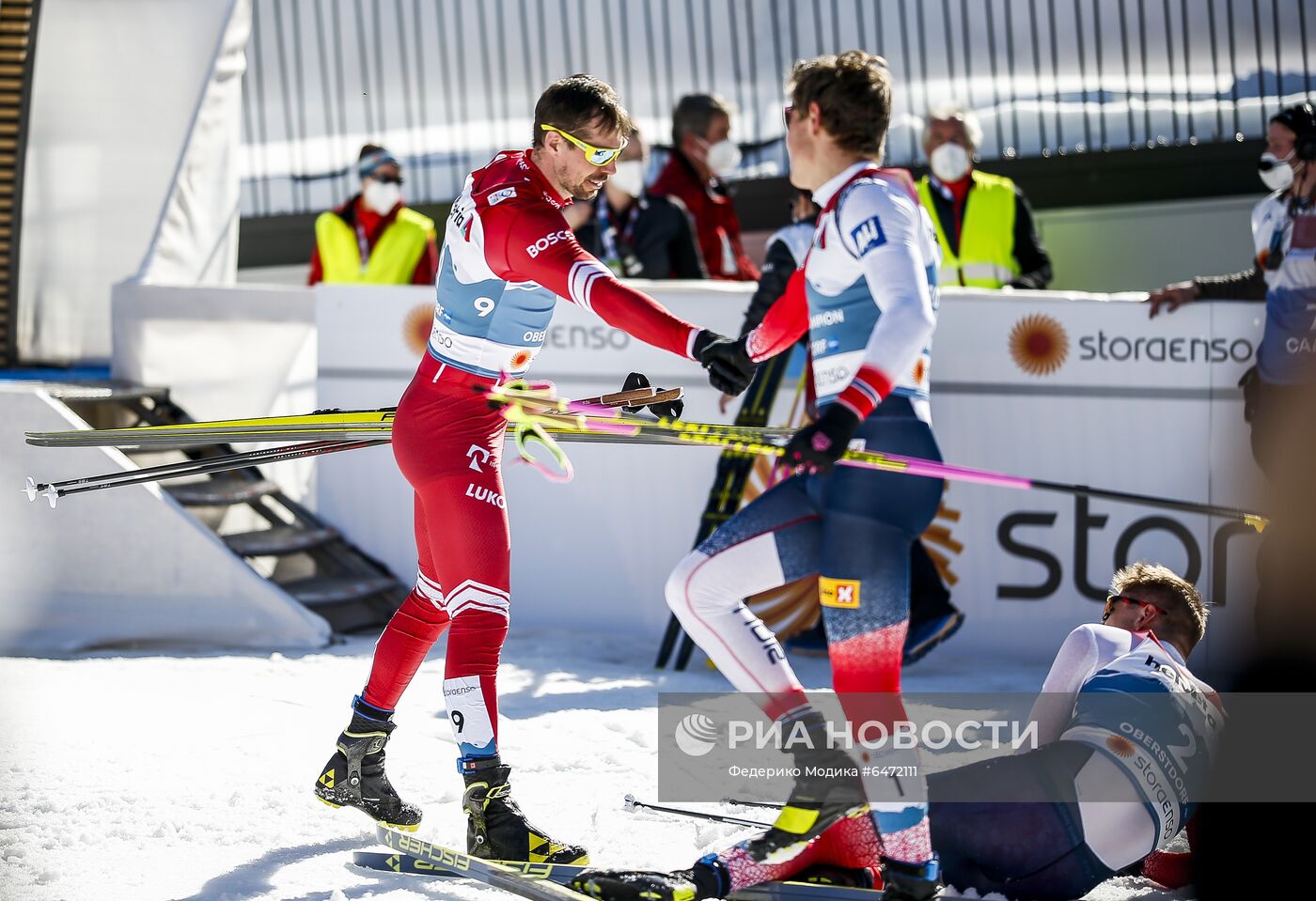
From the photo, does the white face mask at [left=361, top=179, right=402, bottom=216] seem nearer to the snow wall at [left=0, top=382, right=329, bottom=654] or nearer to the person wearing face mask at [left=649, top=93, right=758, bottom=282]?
the person wearing face mask at [left=649, top=93, right=758, bottom=282]

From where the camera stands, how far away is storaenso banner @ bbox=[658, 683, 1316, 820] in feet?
10.3

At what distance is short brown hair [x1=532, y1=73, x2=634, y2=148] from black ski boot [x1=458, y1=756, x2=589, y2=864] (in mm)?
1617

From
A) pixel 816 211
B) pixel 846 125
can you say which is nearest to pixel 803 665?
pixel 816 211

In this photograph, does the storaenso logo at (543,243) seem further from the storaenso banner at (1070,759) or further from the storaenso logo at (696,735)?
the storaenso logo at (696,735)

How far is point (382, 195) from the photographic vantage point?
8.05 m

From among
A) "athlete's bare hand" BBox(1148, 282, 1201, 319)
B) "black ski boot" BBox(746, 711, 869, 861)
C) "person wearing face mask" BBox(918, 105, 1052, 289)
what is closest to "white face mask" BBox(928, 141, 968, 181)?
"person wearing face mask" BBox(918, 105, 1052, 289)

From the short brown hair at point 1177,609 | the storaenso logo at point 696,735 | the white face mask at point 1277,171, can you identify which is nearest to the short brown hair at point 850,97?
the short brown hair at point 1177,609

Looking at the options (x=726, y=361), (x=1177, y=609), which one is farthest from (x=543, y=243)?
(x=1177, y=609)

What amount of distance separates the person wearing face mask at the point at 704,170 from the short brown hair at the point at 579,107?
13.5 feet

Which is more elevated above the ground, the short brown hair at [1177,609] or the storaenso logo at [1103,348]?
the storaenso logo at [1103,348]

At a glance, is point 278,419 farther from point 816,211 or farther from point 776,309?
point 816,211

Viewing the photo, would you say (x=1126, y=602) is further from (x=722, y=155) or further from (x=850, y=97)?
(x=722, y=155)

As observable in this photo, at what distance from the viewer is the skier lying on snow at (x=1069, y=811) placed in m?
3.33

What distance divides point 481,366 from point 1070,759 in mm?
1753
